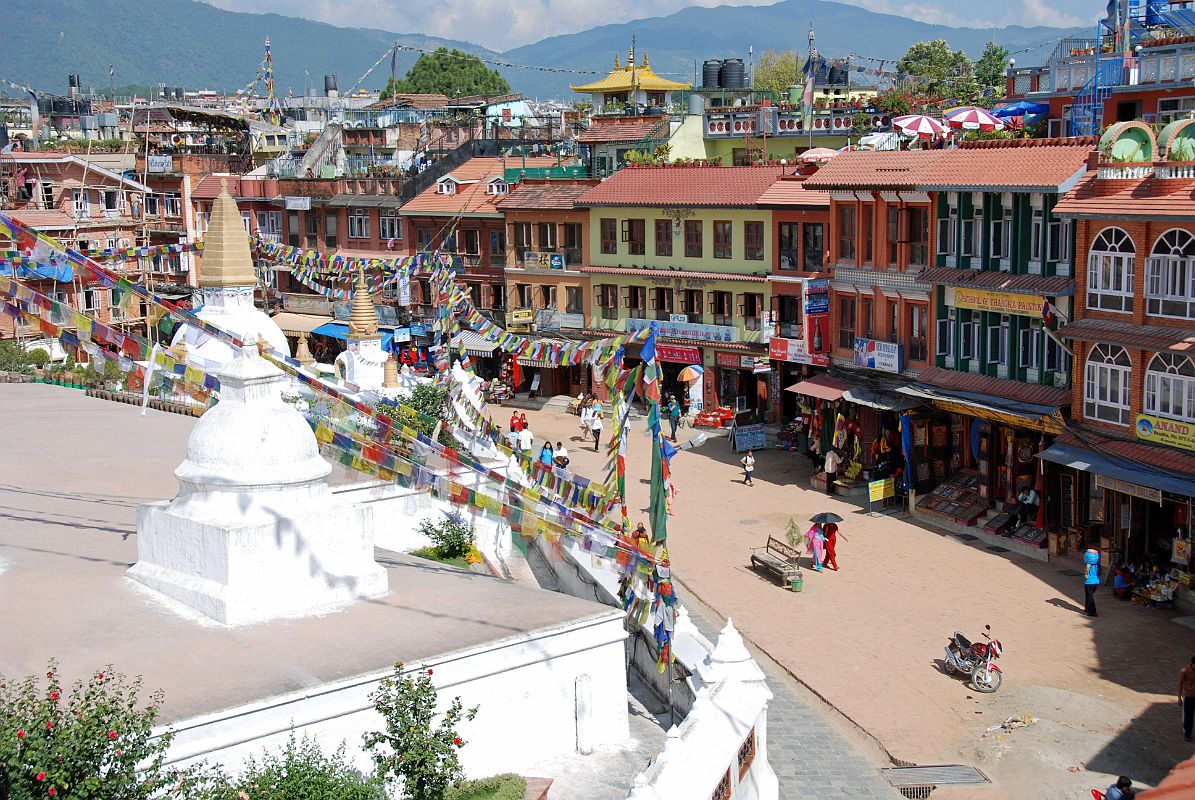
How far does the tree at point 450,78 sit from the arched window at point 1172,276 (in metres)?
108

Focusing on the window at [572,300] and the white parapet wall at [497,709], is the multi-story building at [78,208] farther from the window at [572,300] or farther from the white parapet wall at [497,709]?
the white parapet wall at [497,709]

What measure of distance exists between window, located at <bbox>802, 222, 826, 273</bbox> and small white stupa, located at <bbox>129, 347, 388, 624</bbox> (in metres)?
27.3

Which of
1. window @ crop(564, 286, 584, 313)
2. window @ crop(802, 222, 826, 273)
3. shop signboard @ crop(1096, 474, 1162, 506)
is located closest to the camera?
shop signboard @ crop(1096, 474, 1162, 506)

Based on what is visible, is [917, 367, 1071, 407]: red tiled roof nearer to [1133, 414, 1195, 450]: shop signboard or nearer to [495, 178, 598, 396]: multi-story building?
[1133, 414, 1195, 450]: shop signboard

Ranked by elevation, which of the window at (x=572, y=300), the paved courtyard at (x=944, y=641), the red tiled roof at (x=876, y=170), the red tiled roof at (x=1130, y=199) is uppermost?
the red tiled roof at (x=876, y=170)

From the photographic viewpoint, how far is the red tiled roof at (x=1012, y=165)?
3172 centimetres

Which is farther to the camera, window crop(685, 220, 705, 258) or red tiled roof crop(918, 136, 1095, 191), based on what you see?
window crop(685, 220, 705, 258)

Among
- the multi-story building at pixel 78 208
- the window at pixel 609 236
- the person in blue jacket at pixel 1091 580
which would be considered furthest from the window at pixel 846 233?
the multi-story building at pixel 78 208

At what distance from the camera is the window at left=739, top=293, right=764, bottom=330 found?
154ft

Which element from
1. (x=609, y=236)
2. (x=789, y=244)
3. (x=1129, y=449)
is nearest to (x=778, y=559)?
(x=1129, y=449)

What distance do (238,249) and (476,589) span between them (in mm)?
7505

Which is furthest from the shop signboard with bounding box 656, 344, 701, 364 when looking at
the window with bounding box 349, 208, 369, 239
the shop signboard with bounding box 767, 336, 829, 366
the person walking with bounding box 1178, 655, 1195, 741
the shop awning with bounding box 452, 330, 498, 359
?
the person walking with bounding box 1178, 655, 1195, 741

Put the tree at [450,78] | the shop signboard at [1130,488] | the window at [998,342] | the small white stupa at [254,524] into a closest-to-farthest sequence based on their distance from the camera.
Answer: the small white stupa at [254,524]
the shop signboard at [1130,488]
the window at [998,342]
the tree at [450,78]

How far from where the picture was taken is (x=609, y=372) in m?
26.1
